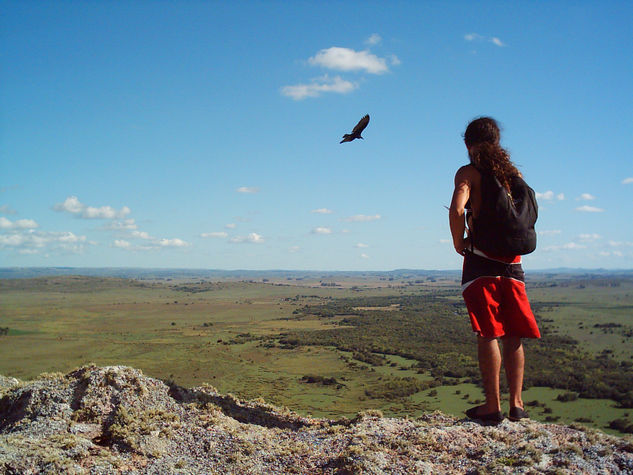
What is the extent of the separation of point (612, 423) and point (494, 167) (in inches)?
1014

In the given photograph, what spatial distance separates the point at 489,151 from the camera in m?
4.86

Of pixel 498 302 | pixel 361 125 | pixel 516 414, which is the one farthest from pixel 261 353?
pixel 498 302

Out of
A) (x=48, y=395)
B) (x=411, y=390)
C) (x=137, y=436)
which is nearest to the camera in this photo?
(x=137, y=436)

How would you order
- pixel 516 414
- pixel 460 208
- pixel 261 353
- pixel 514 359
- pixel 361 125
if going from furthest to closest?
pixel 261 353 < pixel 361 125 < pixel 516 414 < pixel 514 359 < pixel 460 208

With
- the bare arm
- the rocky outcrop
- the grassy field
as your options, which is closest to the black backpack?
the bare arm

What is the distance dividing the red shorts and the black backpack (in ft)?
0.69

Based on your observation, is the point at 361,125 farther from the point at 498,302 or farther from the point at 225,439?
the point at 225,439

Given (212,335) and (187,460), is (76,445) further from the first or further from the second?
(212,335)

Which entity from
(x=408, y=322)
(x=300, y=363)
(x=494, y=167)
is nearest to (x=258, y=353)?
(x=300, y=363)

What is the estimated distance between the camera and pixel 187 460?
A: 4789mm

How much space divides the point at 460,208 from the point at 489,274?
782 millimetres

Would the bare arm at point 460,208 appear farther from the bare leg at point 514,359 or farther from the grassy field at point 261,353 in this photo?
the grassy field at point 261,353

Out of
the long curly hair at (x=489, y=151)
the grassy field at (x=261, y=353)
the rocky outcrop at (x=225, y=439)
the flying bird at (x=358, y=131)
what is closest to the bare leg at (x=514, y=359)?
the rocky outcrop at (x=225, y=439)

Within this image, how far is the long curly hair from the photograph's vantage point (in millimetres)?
4824
